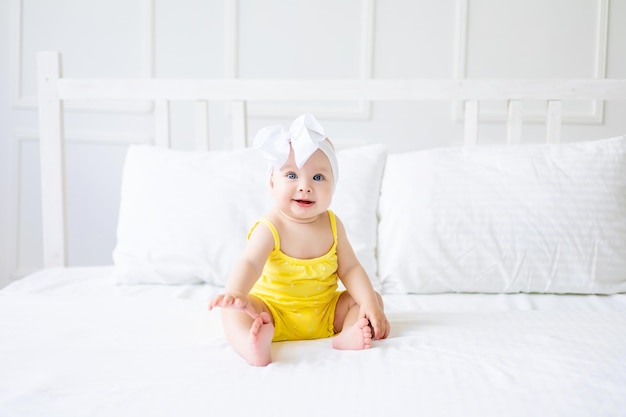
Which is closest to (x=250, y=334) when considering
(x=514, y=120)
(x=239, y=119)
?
(x=239, y=119)

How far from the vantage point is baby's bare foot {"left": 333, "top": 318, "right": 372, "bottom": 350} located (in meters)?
1.05

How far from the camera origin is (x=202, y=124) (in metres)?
1.92

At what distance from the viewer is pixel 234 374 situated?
93cm

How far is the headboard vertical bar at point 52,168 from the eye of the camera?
1931 mm

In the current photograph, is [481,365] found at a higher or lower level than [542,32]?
lower

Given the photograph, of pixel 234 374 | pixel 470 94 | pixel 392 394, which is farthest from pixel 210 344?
pixel 470 94

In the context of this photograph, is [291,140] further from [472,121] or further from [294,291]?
[472,121]

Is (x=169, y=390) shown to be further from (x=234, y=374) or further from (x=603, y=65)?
(x=603, y=65)

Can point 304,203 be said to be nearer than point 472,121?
Yes

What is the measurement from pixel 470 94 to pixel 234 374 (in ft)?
4.00

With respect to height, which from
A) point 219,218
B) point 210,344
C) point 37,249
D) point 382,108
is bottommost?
point 37,249

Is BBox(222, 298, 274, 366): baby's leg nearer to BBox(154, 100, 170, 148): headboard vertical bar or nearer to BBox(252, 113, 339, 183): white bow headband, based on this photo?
BBox(252, 113, 339, 183): white bow headband

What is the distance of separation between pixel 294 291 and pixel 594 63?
1.86 m

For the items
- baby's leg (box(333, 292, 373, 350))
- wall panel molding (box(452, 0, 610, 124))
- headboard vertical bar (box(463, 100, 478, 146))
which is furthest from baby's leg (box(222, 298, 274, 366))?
wall panel molding (box(452, 0, 610, 124))
